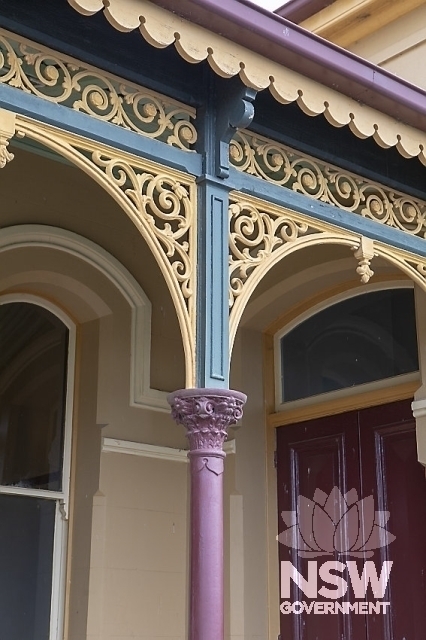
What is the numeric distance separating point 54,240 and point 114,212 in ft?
1.69

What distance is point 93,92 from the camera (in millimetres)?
4160

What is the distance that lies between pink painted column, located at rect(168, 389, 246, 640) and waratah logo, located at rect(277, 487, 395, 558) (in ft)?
8.60

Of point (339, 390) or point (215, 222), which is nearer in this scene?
point (215, 222)

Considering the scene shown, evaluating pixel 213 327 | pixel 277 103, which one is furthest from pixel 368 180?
pixel 213 327

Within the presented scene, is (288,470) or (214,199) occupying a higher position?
(214,199)

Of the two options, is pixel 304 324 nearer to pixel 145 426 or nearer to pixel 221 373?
pixel 145 426

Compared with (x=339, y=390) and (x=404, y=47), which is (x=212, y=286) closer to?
(x=339, y=390)

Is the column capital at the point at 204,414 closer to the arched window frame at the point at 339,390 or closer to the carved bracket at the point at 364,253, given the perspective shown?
the carved bracket at the point at 364,253

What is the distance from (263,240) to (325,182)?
66 cm

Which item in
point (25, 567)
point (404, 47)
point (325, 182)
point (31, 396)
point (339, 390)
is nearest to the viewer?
point (325, 182)

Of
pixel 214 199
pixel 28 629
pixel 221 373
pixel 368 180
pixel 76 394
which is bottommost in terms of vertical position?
pixel 28 629

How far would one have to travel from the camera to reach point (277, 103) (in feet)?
15.7

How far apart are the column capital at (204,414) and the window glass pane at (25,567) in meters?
2.43

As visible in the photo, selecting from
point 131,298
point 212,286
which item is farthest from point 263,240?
point 131,298
